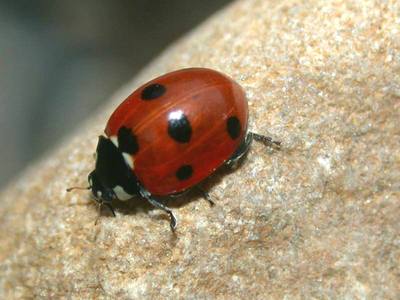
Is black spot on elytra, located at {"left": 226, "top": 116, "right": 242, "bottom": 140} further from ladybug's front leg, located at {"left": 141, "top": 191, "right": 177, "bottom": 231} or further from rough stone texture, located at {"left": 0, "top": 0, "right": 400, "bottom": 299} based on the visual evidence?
ladybug's front leg, located at {"left": 141, "top": 191, "right": 177, "bottom": 231}

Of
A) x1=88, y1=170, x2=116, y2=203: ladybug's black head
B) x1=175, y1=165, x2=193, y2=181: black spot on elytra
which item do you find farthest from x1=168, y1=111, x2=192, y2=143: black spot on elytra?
x1=88, y1=170, x2=116, y2=203: ladybug's black head

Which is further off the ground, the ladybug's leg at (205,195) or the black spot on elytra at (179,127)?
the black spot on elytra at (179,127)

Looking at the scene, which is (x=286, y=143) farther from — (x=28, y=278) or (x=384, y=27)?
(x=28, y=278)

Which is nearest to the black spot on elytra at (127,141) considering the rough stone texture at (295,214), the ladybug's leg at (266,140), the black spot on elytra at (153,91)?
the black spot on elytra at (153,91)

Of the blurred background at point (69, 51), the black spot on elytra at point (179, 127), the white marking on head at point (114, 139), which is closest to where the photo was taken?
the black spot on elytra at point (179, 127)

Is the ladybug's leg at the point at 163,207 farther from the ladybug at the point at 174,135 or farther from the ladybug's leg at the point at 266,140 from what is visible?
the ladybug's leg at the point at 266,140

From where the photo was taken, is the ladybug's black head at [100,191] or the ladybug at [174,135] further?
the ladybug's black head at [100,191]
